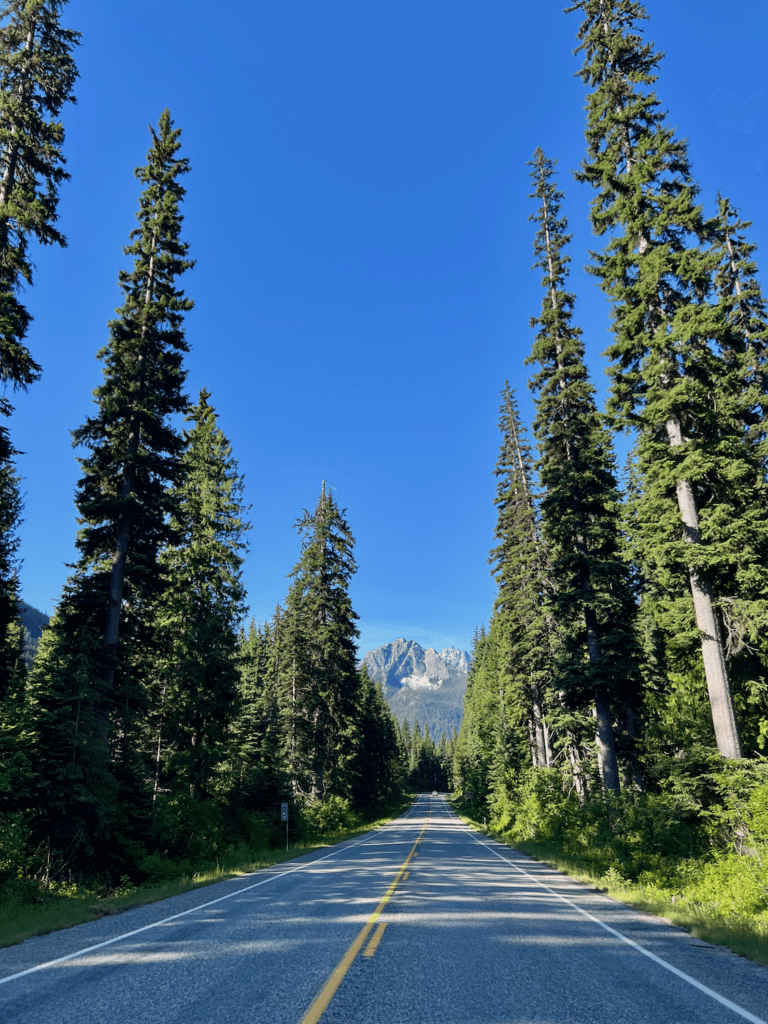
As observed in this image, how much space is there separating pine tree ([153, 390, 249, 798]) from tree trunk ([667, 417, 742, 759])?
1582 cm

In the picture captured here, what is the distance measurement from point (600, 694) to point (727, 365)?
36.6 feet

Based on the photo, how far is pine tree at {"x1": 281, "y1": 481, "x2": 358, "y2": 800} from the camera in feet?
110

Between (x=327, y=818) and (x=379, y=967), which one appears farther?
(x=327, y=818)

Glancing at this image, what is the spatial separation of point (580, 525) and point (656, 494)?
210 inches

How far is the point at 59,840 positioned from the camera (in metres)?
13.3

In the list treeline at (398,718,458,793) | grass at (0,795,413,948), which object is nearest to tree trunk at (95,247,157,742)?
grass at (0,795,413,948)

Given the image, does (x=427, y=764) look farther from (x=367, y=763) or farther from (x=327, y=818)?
(x=327, y=818)

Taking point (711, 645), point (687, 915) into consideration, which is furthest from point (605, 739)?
point (687, 915)

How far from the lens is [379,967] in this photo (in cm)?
622

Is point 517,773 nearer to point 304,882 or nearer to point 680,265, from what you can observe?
point 304,882

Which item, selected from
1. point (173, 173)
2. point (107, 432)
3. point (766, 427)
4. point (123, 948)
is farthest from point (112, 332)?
point (766, 427)

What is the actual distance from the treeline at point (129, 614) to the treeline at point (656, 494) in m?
13.6

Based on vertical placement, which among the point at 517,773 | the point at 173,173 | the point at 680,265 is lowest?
the point at 517,773

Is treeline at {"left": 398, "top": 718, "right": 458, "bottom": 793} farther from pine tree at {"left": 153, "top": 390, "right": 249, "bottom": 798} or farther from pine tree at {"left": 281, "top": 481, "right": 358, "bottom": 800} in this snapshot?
pine tree at {"left": 153, "top": 390, "right": 249, "bottom": 798}
